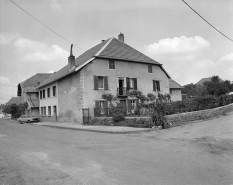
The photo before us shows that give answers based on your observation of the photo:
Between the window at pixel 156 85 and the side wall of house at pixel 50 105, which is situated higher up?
the window at pixel 156 85

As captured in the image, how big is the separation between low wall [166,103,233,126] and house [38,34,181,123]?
9385 mm

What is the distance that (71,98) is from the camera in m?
25.4

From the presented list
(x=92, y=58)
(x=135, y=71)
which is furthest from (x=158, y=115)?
(x=135, y=71)

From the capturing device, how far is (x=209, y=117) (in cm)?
1812

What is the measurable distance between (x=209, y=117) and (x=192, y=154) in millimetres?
12289

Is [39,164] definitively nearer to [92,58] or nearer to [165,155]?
[165,155]

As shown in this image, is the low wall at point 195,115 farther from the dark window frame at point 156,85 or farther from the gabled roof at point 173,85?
the gabled roof at point 173,85

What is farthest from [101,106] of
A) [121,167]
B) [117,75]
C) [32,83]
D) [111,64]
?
[32,83]

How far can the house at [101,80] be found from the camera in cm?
2386

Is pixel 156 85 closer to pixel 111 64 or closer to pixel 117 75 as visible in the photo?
pixel 117 75

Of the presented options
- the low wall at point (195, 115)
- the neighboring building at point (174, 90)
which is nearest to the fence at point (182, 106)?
the low wall at point (195, 115)

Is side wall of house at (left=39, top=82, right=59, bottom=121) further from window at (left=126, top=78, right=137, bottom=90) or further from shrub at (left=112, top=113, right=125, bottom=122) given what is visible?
shrub at (left=112, top=113, right=125, bottom=122)

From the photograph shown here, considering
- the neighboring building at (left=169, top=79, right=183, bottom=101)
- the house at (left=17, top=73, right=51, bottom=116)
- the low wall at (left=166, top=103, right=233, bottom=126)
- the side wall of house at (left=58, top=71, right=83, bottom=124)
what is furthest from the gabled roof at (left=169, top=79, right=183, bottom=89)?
the house at (left=17, top=73, right=51, bottom=116)

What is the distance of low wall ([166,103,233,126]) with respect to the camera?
15812mm
